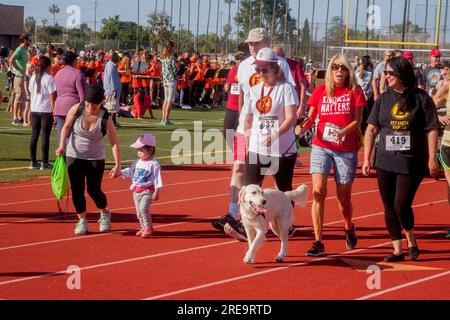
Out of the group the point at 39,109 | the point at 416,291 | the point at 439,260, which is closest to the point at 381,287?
the point at 416,291

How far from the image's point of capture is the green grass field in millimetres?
16453

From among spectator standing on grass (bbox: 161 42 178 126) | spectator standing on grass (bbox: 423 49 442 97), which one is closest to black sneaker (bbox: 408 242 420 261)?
spectator standing on grass (bbox: 423 49 442 97)

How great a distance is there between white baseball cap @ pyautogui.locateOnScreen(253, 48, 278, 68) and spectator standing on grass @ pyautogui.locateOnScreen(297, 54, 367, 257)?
609mm

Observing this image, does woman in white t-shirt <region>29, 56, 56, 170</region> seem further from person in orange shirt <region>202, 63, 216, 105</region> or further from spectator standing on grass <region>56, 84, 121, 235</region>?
person in orange shirt <region>202, 63, 216, 105</region>

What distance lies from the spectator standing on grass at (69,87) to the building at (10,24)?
206 ft

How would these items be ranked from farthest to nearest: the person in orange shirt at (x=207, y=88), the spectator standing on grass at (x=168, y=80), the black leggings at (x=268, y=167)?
the person in orange shirt at (x=207, y=88)
the spectator standing on grass at (x=168, y=80)
the black leggings at (x=268, y=167)

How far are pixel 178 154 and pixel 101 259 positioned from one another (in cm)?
1039

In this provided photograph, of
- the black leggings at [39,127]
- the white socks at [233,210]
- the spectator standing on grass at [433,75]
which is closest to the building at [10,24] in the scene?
the black leggings at [39,127]

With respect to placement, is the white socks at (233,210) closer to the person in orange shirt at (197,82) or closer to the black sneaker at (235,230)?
the black sneaker at (235,230)

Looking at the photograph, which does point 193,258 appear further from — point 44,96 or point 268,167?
point 44,96

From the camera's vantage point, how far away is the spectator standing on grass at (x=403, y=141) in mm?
9180

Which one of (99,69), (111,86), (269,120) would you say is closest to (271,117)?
(269,120)
